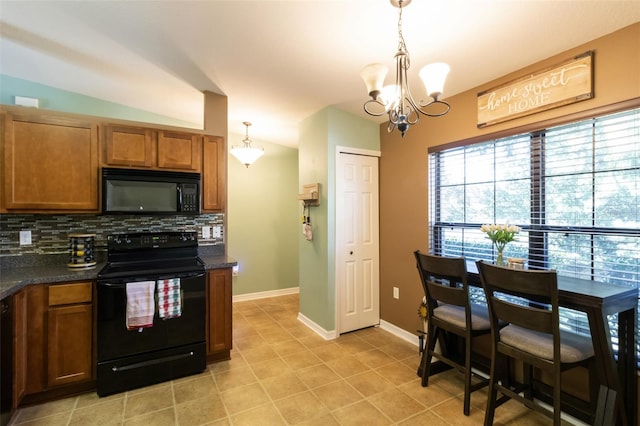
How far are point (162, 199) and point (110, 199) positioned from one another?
39 cm

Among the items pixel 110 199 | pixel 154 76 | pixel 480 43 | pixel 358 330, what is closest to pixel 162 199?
pixel 110 199

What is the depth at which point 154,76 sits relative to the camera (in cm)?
290

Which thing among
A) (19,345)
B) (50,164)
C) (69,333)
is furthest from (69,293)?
(50,164)

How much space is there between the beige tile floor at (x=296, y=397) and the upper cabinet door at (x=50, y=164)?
1.51 metres

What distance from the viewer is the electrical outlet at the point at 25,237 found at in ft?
8.30

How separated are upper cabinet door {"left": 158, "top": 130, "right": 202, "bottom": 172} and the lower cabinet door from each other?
4.42 feet

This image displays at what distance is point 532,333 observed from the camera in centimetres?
182

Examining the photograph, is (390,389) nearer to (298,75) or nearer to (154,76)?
(298,75)

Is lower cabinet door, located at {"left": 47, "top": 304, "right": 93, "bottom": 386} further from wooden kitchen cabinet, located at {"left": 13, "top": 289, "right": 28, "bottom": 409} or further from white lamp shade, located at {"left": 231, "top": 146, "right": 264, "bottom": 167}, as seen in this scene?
white lamp shade, located at {"left": 231, "top": 146, "right": 264, "bottom": 167}

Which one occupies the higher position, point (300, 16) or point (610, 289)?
point (300, 16)

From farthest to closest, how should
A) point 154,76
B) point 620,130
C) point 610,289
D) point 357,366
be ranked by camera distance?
1. point 154,76
2. point 357,366
3. point 620,130
4. point 610,289

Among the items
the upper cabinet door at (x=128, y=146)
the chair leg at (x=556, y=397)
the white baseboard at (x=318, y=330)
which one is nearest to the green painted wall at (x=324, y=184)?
the white baseboard at (x=318, y=330)

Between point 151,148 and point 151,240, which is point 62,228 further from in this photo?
point 151,148

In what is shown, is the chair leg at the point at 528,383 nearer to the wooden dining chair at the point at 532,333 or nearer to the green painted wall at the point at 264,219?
the wooden dining chair at the point at 532,333
